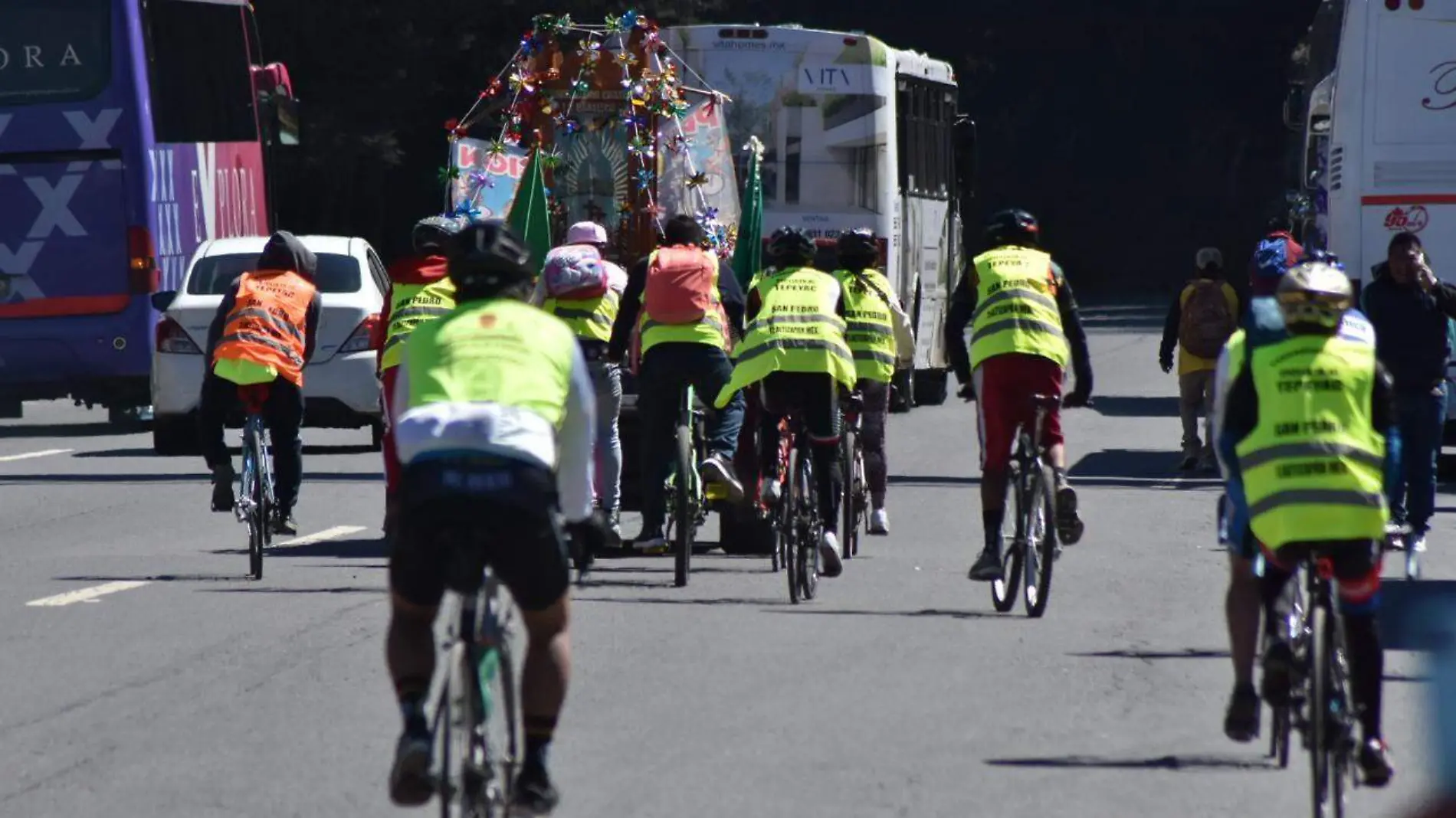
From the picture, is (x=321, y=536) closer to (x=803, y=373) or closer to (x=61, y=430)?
(x=803, y=373)

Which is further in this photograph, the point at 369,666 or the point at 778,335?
the point at 778,335

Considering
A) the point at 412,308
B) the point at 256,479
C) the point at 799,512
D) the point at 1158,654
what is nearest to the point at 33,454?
the point at 256,479

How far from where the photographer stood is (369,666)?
10117 mm

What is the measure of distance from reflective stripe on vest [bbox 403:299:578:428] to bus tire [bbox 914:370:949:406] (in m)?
23.3

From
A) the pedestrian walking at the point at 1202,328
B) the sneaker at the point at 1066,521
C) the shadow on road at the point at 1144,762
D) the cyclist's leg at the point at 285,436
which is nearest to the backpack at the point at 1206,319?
the pedestrian walking at the point at 1202,328

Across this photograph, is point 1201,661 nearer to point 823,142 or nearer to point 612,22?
point 612,22

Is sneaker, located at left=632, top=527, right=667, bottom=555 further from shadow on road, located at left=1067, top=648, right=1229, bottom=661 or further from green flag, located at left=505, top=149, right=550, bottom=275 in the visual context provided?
green flag, located at left=505, top=149, right=550, bottom=275

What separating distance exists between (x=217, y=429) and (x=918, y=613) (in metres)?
3.65

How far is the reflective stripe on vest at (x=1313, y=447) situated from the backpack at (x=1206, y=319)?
1283 centimetres


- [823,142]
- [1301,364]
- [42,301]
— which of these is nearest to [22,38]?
[42,301]

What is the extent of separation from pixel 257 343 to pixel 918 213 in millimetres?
14826

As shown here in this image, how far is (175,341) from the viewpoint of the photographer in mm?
20953

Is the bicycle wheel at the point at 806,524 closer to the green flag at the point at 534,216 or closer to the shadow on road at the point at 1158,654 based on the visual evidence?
the shadow on road at the point at 1158,654

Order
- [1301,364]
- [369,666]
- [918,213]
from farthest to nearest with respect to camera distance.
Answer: [918,213]
[369,666]
[1301,364]
